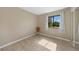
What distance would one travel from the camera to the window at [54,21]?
140 inches

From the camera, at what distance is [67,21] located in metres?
3.16

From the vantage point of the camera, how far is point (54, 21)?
380 cm

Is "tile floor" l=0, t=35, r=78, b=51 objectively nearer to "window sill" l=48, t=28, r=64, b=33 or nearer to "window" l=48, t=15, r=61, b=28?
A: "window sill" l=48, t=28, r=64, b=33

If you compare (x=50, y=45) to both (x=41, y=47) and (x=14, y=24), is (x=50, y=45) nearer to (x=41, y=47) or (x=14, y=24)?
(x=41, y=47)

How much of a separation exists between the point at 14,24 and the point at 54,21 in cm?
194

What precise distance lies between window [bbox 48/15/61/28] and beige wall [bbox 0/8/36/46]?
0.88 m

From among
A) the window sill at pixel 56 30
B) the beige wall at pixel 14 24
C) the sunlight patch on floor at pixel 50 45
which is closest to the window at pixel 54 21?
the window sill at pixel 56 30

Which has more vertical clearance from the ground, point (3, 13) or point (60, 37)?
point (3, 13)

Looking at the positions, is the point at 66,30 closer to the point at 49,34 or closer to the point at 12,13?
the point at 49,34

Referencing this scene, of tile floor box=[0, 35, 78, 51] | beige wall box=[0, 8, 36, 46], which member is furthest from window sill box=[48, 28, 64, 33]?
beige wall box=[0, 8, 36, 46]

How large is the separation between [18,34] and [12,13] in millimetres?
871

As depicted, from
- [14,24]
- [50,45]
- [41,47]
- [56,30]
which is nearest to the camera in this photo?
[41,47]

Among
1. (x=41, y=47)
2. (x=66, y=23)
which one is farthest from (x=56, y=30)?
(x=41, y=47)
